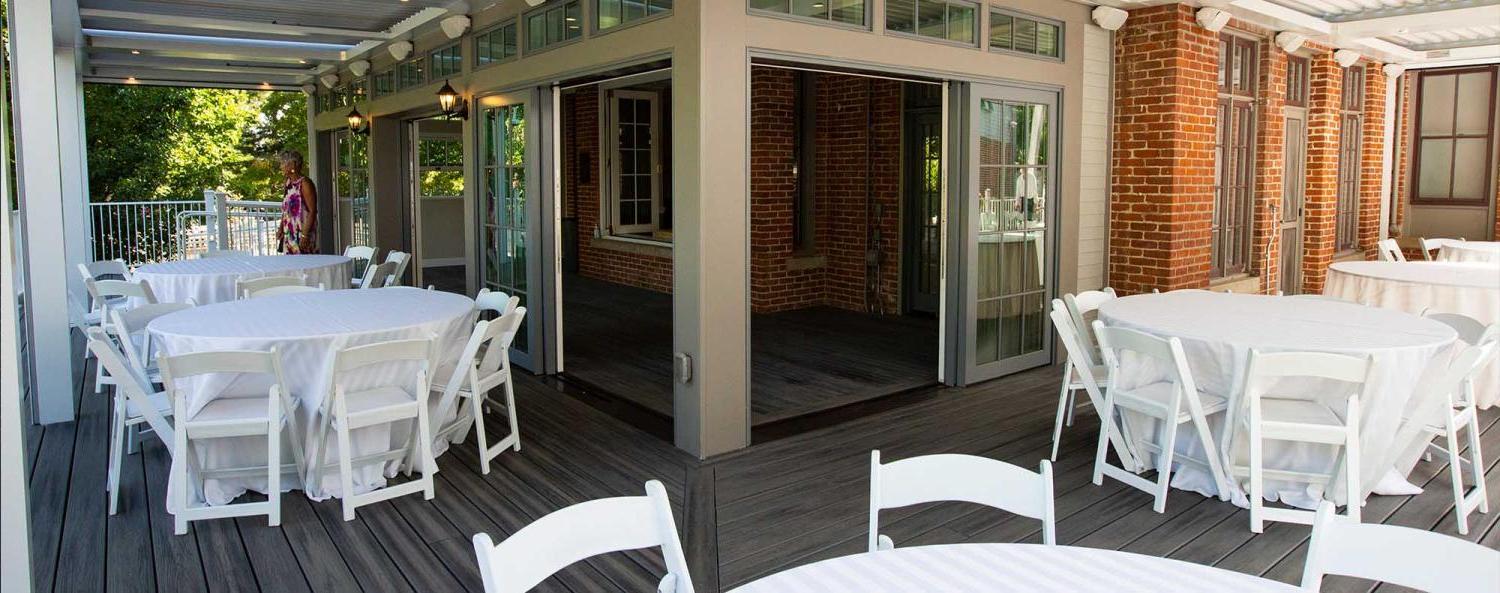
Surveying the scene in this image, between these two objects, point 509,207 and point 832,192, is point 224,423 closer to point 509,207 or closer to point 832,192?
point 509,207

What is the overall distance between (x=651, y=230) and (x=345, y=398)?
8.49 meters

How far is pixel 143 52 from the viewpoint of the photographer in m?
11.1

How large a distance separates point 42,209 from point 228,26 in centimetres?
344

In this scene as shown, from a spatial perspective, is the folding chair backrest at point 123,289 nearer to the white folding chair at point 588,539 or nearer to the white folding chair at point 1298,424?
the white folding chair at point 588,539

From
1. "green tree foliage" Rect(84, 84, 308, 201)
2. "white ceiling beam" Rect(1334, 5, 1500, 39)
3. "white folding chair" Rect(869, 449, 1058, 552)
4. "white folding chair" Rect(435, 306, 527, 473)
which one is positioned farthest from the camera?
"green tree foliage" Rect(84, 84, 308, 201)

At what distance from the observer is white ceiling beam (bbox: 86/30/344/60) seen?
989cm

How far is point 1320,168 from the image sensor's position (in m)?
10.1

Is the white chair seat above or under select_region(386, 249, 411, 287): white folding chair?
under

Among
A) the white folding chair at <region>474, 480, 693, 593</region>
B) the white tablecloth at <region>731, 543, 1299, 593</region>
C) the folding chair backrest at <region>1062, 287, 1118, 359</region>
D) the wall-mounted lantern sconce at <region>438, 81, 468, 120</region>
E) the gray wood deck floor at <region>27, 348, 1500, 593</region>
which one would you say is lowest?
the gray wood deck floor at <region>27, 348, 1500, 593</region>

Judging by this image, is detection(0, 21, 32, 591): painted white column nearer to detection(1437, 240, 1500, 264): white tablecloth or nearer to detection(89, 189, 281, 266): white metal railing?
detection(1437, 240, 1500, 264): white tablecloth

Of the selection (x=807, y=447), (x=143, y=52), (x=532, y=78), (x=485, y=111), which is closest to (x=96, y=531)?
(x=807, y=447)

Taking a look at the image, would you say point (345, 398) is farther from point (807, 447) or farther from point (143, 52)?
point (143, 52)

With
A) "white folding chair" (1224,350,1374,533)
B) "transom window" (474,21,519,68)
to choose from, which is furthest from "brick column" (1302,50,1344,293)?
"transom window" (474,21,519,68)

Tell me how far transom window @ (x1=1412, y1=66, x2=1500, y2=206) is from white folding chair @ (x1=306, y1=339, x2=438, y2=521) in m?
12.6
